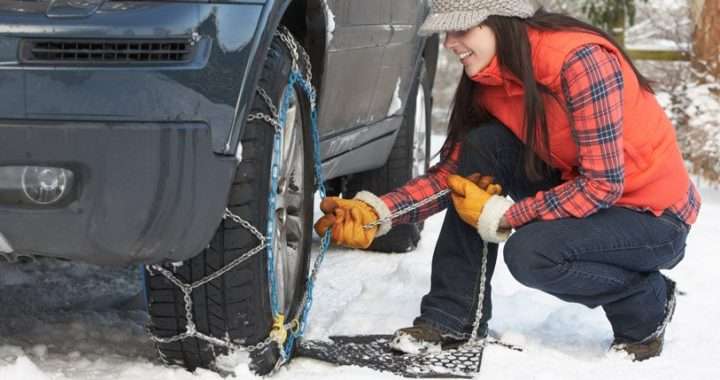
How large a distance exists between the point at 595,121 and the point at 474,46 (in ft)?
1.25

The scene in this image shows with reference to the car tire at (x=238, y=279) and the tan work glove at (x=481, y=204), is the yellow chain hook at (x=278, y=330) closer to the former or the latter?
the car tire at (x=238, y=279)

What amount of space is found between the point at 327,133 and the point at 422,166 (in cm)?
208

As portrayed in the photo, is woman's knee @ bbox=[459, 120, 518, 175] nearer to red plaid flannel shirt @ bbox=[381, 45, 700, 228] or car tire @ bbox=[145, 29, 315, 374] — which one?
red plaid flannel shirt @ bbox=[381, 45, 700, 228]

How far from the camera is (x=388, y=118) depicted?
500cm

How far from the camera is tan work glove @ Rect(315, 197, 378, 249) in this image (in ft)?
12.4

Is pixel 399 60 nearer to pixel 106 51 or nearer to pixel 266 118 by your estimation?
pixel 266 118

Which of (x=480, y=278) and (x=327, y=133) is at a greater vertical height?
(x=327, y=133)

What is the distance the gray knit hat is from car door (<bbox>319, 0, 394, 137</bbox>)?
299mm

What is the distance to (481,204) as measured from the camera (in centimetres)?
373

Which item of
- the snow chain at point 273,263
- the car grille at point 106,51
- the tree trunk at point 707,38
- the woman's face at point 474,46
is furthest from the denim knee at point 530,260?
the tree trunk at point 707,38

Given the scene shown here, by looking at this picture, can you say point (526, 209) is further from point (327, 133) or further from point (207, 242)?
point (207, 242)

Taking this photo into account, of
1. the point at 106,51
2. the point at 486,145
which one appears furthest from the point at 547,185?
the point at 106,51

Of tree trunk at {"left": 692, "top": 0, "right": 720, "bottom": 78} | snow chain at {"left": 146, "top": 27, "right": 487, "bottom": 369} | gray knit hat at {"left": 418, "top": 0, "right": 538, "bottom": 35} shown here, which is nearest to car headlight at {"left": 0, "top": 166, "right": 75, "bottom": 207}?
snow chain at {"left": 146, "top": 27, "right": 487, "bottom": 369}

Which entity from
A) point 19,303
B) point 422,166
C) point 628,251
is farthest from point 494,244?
point 422,166
